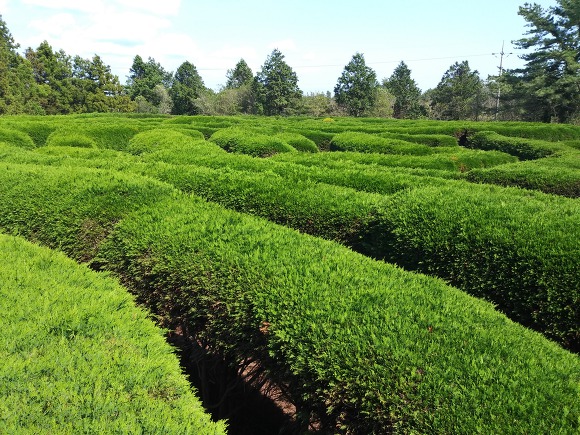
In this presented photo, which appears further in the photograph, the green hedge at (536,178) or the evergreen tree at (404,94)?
the evergreen tree at (404,94)

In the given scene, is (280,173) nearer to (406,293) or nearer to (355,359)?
(406,293)

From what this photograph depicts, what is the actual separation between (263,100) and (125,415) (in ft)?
235

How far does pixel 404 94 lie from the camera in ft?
266

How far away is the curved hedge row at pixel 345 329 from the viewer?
8.66 feet

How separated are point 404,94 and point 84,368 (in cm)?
8512

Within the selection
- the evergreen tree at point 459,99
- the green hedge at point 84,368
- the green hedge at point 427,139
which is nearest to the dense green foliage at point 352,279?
the green hedge at point 84,368

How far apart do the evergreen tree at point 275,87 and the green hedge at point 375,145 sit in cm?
5284

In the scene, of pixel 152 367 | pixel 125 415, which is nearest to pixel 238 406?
pixel 152 367

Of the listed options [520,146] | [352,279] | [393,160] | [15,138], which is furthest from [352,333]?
[520,146]

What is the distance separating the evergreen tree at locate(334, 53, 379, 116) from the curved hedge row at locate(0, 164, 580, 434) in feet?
226

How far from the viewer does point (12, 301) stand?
3191mm

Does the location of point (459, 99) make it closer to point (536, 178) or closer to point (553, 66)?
point (553, 66)

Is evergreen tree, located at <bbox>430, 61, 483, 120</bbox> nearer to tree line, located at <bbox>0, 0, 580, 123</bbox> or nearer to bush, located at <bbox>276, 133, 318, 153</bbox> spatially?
tree line, located at <bbox>0, 0, 580, 123</bbox>

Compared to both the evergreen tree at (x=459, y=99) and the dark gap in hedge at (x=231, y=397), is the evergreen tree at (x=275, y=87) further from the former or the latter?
the dark gap in hedge at (x=231, y=397)
